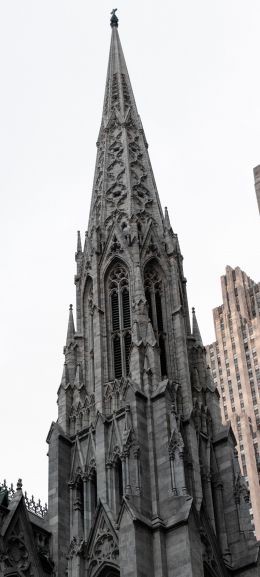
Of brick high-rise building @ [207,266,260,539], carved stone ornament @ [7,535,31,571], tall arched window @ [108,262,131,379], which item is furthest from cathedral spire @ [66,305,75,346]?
brick high-rise building @ [207,266,260,539]

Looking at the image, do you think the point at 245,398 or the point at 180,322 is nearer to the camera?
the point at 180,322

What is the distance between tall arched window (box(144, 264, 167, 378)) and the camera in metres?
46.3

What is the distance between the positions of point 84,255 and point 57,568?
59.2 ft

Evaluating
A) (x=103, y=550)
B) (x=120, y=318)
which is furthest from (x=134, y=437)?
(x=120, y=318)

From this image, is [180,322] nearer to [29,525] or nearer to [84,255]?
[84,255]

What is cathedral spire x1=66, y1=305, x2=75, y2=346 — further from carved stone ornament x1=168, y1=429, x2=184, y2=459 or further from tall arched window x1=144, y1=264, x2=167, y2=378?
carved stone ornament x1=168, y1=429, x2=184, y2=459

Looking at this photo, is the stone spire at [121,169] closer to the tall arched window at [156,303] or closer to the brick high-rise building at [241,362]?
the tall arched window at [156,303]

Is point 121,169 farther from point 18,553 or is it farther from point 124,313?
point 18,553

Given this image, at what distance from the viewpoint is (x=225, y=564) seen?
1575 inches

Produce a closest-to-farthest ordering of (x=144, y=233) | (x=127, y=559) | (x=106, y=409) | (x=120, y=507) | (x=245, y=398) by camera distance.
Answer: (x=127, y=559), (x=120, y=507), (x=106, y=409), (x=144, y=233), (x=245, y=398)

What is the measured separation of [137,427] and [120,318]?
779 cm

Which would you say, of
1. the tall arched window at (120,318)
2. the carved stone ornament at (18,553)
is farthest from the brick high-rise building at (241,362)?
the carved stone ornament at (18,553)

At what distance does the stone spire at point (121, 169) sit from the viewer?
170 ft

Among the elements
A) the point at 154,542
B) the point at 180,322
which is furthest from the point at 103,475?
the point at 180,322
